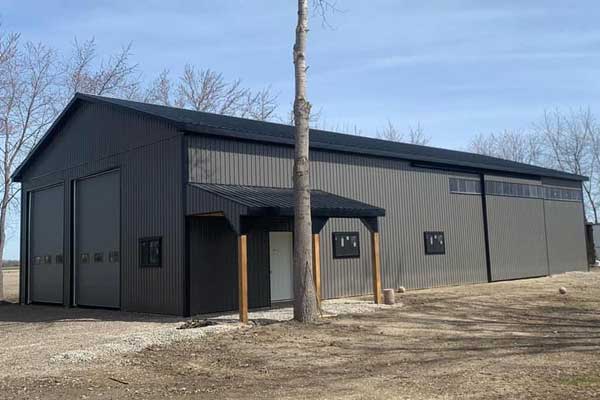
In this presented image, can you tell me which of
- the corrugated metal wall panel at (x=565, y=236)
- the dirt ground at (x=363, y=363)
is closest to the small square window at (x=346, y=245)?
the dirt ground at (x=363, y=363)

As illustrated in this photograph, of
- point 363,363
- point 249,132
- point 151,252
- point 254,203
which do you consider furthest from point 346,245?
point 363,363

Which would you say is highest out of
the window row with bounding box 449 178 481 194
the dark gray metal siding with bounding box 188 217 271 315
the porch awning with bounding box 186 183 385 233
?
the window row with bounding box 449 178 481 194

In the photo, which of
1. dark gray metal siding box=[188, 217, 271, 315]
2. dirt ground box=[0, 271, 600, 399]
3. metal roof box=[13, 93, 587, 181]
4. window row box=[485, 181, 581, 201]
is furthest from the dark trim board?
dark gray metal siding box=[188, 217, 271, 315]

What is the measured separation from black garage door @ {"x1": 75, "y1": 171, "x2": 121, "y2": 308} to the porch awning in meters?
4.31

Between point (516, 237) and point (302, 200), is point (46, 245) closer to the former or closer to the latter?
point (302, 200)

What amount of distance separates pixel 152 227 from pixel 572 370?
11316 mm

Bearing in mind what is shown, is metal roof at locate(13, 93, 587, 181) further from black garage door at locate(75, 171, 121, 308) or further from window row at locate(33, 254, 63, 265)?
window row at locate(33, 254, 63, 265)

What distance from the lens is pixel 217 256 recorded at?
15.4 m

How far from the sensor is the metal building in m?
15.1

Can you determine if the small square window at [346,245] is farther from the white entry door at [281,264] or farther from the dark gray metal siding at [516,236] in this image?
the dark gray metal siding at [516,236]

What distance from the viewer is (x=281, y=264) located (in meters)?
17.0

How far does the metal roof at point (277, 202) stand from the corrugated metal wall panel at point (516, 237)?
34.5 feet

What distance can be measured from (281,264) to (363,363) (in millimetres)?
8440

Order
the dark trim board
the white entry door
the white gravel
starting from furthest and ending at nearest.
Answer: the dark trim board < the white entry door < the white gravel
